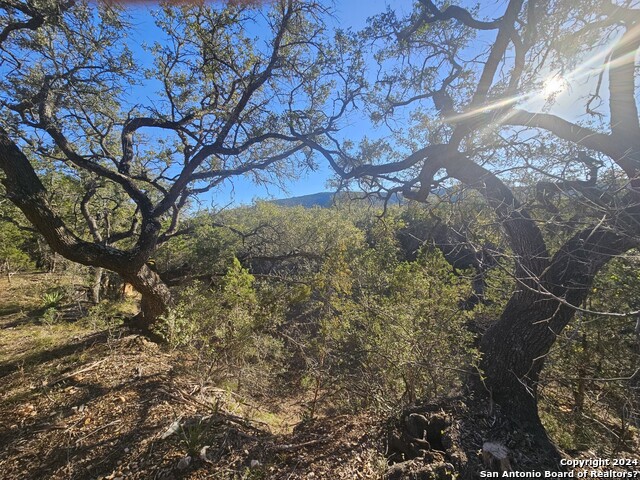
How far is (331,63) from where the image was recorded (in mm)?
4246

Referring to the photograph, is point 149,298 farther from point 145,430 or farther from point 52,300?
point 52,300

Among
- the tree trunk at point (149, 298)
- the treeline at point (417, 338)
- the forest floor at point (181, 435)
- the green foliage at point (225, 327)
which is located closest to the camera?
the forest floor at point (181, 435)

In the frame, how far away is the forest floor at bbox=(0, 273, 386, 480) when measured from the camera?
2.04m

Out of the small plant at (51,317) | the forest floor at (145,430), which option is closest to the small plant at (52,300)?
the small plant at (51,317)

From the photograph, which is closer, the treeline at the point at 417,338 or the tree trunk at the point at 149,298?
the treeline at the point at 417,338

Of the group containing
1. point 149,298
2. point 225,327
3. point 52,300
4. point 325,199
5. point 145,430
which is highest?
point 325,199

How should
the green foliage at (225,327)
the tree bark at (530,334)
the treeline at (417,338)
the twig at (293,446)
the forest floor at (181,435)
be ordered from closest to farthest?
the forest floor at (181,435), the twig at (293,446), the tree bark at (530,334), the treeline at (417,338), the green foliage at (225,327)

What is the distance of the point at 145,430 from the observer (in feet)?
8.07

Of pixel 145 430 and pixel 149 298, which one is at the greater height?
pixel 149 298

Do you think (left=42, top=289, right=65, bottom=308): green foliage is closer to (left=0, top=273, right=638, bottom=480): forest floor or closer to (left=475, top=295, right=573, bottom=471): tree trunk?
(left=0, top=273, right=638, bottom=480): forest floor

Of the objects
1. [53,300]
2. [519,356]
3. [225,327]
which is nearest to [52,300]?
[53,300]

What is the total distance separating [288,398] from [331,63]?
7.16 meters

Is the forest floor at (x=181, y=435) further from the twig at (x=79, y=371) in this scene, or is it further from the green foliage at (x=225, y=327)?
the green foliage at (x=225, y=327)

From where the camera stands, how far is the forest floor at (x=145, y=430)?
6.71ft
